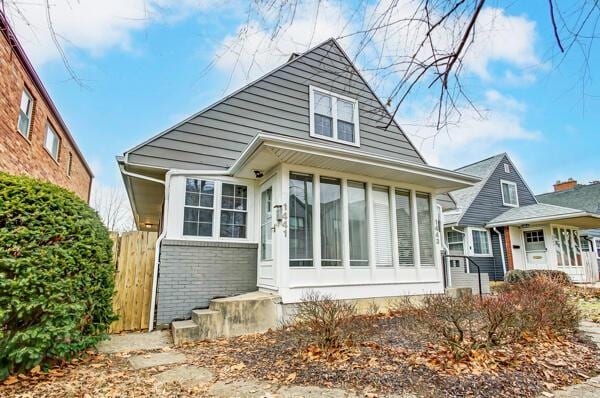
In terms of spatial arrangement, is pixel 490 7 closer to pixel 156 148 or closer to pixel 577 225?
pixel 156 148

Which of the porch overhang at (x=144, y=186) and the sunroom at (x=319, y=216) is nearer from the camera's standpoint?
the sunroom at (x=319, y=216)

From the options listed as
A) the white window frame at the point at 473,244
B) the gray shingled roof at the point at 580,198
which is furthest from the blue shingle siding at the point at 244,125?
the gray shingled roof at the point at 580,198

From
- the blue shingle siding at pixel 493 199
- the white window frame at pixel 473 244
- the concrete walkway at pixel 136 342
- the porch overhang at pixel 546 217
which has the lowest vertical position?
the concrete walkway at pixel 136 342

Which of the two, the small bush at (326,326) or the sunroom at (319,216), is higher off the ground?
the sunroom at (319,216)

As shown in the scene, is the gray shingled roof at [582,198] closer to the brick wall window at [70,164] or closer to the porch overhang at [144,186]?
the porch overhang at [144,186]

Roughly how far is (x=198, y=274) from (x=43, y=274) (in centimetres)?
288

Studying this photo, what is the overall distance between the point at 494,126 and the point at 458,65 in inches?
41.1

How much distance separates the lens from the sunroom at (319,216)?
18.9 ft

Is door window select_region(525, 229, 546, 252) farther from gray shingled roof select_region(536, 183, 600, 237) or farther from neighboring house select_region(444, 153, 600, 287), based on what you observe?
gray shingled roof select_region(536, 183, 600, 237)

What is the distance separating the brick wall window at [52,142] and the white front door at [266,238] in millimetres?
8274

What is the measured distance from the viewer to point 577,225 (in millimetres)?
14648

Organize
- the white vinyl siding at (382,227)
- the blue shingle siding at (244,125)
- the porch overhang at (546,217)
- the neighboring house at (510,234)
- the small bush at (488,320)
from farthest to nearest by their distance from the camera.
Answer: the neighboring house at (510,234), the porch overhang at (546,217), the white vinyl siding at (382,227), the blue shingle siding at (244,125), the small bush at (488,320)

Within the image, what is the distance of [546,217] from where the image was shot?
13375 millimetres

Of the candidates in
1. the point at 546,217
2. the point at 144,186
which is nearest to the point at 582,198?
the point at 546,217
